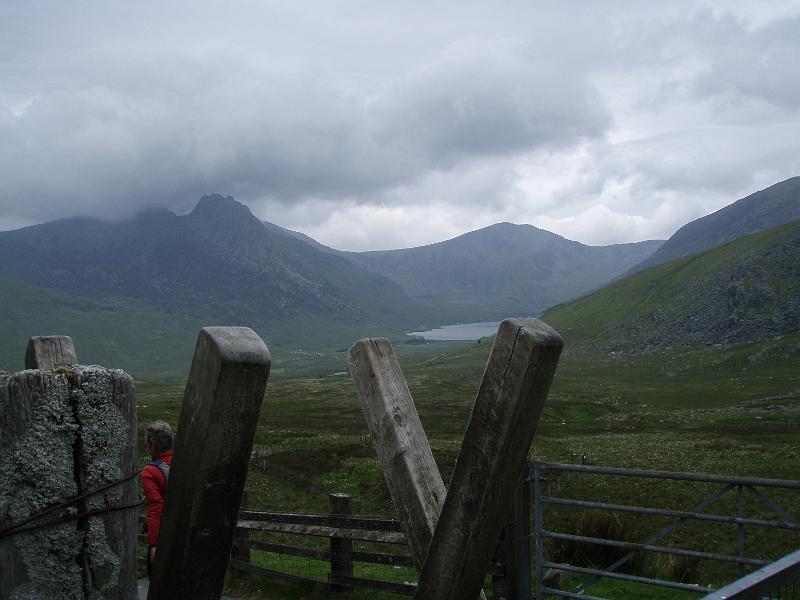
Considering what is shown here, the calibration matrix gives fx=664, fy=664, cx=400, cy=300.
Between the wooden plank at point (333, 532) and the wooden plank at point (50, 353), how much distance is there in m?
5.77

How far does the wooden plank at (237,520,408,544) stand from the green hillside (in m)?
121

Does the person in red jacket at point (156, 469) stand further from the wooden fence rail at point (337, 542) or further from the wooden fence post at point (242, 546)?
the wooden fence post at point (242, 546)

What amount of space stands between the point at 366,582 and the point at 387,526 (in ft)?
4.45

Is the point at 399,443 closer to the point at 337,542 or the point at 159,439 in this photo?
the point at 159,439

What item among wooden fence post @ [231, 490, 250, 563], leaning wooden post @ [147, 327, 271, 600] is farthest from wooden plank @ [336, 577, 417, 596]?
leaning wooden post @ [147, 327, 271, 600]

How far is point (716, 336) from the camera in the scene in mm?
123562

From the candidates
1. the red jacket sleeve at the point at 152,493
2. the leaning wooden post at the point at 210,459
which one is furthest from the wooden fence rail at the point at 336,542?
the leaning wooden post at the point at 210,459

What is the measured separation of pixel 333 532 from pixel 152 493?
4.49 meters

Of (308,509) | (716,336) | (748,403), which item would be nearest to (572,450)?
(308,509)

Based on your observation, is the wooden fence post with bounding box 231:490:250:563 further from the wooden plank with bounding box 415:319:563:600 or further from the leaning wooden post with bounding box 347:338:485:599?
the wooden plank with bounding box 415:319:563:600

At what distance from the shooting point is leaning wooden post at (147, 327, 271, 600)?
2.70m

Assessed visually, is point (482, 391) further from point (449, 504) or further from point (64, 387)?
point (64, 387)

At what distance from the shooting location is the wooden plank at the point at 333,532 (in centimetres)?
912

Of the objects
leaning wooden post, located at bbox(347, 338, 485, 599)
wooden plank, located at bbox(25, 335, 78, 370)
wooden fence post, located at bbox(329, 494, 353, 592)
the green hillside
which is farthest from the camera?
the green hillside
